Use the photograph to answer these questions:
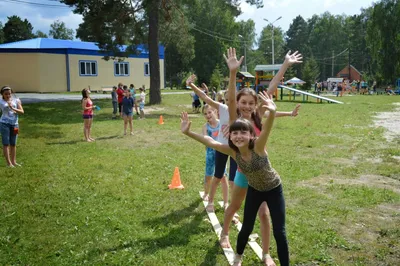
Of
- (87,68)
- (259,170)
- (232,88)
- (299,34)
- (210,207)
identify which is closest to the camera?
(259,170)

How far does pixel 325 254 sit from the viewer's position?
4523 millimetres

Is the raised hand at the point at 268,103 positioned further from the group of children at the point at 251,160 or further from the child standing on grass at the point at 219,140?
the child standing on grass at the point at 219,140

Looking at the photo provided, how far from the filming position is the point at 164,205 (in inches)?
253

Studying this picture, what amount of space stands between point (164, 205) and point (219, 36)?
248 feet

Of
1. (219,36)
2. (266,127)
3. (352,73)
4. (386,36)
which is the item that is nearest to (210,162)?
(266,127)

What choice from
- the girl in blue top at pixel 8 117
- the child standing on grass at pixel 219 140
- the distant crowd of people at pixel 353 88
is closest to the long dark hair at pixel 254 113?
the child standing on grass at pixel 219 140

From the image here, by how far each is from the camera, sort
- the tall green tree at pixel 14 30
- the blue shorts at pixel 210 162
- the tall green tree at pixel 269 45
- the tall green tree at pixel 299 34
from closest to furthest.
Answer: the blue shorts at pixel 210 162, the tall green tree at pixel 14 30, the tall green tree at pixel 299 34, the tall green tree at pixel 269 45

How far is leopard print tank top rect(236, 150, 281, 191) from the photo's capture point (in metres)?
3.72

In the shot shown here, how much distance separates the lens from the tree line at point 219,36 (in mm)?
23516

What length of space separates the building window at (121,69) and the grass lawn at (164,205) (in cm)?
3217

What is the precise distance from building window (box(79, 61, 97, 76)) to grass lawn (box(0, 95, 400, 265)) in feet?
94.1

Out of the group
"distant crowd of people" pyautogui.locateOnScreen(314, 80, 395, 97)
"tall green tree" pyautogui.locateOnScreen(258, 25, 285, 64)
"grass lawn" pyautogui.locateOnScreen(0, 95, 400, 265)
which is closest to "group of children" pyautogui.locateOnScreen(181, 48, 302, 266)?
"grass lawn" pyautogui.locateOnScreen(0, 95, 400, 265)

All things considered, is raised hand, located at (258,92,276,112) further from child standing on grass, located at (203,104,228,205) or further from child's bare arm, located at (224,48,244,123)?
child standing on grass, located at (203,104,228,205)

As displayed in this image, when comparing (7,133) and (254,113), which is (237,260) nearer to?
(254,113)
